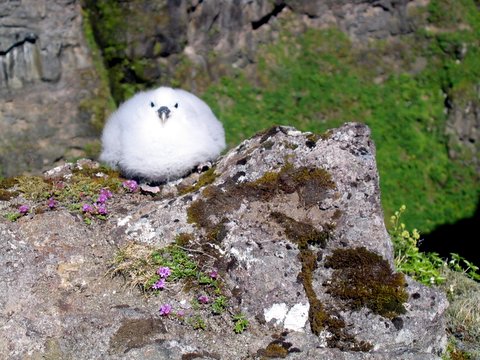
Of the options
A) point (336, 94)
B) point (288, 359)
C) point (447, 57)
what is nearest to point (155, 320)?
point (288, 359)

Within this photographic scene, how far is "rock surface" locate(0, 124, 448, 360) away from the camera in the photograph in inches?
182

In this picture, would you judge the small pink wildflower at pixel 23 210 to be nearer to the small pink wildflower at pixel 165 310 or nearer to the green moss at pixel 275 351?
the small pink wildflower at pixel 165 310

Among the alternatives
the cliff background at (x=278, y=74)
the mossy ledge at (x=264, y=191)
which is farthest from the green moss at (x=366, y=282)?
the cliff background at (x=278, y=74)

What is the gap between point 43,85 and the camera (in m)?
13.7

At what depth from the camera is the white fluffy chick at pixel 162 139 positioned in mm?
6148

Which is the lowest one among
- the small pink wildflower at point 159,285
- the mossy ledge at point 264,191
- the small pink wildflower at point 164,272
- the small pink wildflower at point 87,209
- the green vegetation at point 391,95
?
the green vegetation at point 391,95

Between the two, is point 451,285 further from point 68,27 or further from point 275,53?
point 68,27

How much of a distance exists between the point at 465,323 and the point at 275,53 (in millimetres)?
9424

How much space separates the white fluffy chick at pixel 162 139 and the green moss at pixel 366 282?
1797 millimetres

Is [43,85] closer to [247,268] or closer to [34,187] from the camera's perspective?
[34,187]

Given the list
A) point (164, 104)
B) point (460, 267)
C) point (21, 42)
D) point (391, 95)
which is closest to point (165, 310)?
point (164, 104)

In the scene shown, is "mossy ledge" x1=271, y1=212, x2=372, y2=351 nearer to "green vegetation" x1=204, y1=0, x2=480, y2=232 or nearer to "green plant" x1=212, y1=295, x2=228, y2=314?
"green plant" x1=212, y1=295, x2=228, y2=314

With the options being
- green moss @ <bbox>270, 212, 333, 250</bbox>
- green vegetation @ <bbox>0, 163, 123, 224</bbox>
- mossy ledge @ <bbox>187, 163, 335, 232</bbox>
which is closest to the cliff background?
green vegetation @ <bbox>0, 163, 123, 224</bbox>

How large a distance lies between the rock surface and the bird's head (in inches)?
28.6
